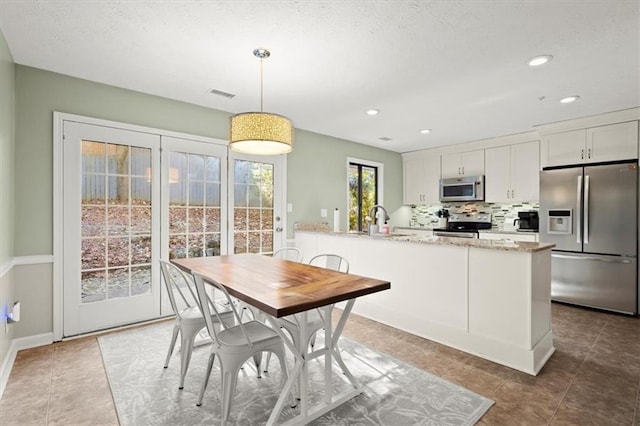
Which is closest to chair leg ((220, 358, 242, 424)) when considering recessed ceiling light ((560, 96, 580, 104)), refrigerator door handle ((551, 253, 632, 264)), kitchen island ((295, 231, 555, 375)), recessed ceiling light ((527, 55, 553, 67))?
kitchen island ((295, 231, 555, 375))

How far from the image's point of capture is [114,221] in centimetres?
327

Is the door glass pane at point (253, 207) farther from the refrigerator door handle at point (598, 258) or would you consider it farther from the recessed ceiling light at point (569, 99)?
the refrigerator door handle at point (598, 258)

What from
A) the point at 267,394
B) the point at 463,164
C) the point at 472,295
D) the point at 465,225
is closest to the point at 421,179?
the point at 463,164

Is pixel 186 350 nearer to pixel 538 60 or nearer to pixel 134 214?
pixel 134 214

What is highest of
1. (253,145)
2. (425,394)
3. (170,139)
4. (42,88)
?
(42,88)

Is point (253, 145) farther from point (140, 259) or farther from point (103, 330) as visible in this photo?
point (103, 330)

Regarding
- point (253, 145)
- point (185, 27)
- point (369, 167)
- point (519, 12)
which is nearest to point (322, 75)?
point (253, 145)

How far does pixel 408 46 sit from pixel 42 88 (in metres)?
3.17

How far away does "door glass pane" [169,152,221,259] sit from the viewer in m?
3.62

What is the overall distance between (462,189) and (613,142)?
200cm

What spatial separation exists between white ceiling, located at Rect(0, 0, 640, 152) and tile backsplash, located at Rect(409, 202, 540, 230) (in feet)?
6.12

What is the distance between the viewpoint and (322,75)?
295cm

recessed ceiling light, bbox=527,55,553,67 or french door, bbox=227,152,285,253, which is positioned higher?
recessed ceiling light, bbox=527,55,553,67

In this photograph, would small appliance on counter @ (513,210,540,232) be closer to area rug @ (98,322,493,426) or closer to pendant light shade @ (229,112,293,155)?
area rug @ (98,322,493,426)
